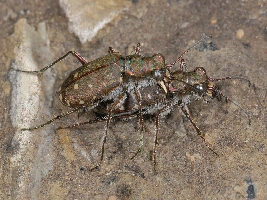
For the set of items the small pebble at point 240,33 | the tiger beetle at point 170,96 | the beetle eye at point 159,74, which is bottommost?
the tiger beetle at point 170,96

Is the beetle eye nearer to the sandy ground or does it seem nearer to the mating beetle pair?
the mating beetle pair

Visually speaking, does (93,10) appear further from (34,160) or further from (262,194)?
(262,194)

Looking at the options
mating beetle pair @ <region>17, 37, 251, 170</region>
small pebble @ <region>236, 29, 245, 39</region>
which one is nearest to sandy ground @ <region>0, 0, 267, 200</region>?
small pebble @ <region>236, 29, 245, 39</region>

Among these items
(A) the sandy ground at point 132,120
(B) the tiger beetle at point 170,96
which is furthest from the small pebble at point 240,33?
(B) the tiger beetle at point 170,96

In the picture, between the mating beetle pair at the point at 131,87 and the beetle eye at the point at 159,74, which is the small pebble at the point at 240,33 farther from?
the beetle eye at the point at 159,74

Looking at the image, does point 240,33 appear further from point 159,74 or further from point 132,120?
point 132,120

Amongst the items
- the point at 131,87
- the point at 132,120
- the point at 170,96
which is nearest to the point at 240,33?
the point at 170,96
